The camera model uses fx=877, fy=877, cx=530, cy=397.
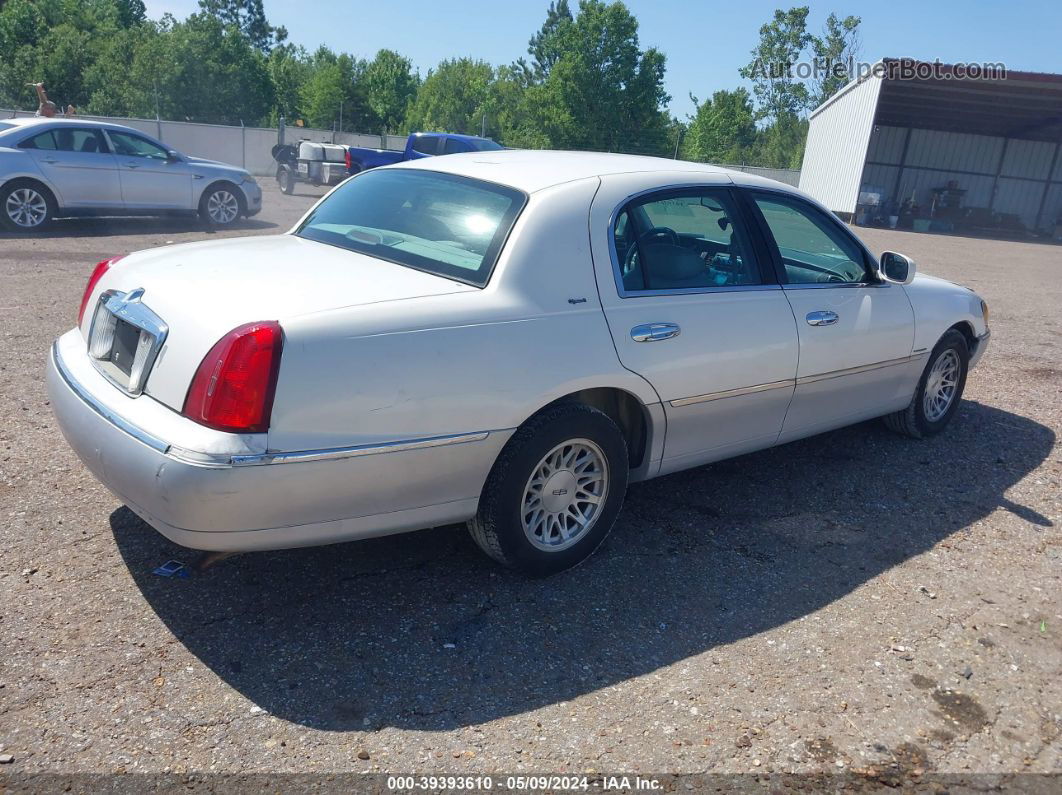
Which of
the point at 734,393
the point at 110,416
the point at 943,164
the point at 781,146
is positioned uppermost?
the point at 781,146

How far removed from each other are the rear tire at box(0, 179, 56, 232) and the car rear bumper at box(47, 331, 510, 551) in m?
10.00

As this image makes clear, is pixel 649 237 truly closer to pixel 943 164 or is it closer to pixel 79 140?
pixel 79 140

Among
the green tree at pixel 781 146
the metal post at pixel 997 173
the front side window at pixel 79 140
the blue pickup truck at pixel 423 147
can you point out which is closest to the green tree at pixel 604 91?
the green tree at pixel 781 146

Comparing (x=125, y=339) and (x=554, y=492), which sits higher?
(x=125, y=339)

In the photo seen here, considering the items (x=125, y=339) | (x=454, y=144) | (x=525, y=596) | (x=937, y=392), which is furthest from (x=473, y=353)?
(x=454, y=144)

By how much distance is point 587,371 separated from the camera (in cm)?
343

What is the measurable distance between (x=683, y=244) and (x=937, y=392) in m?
2.40

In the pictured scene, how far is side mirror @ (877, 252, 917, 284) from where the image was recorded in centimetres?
500

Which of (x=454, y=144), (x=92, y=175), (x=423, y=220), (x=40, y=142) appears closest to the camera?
(x=423, y=220)

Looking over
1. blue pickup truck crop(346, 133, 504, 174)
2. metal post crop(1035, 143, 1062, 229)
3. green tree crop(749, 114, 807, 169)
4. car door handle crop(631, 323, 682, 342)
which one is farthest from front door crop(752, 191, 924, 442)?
green tree crop(749, 114, 807, 169)

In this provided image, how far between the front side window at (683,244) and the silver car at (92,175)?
34.4 feet

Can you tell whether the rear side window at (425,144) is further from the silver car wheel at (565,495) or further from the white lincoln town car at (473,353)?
the silver car wheel at (565,495)

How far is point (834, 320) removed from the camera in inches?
179

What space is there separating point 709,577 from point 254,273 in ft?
7.41
